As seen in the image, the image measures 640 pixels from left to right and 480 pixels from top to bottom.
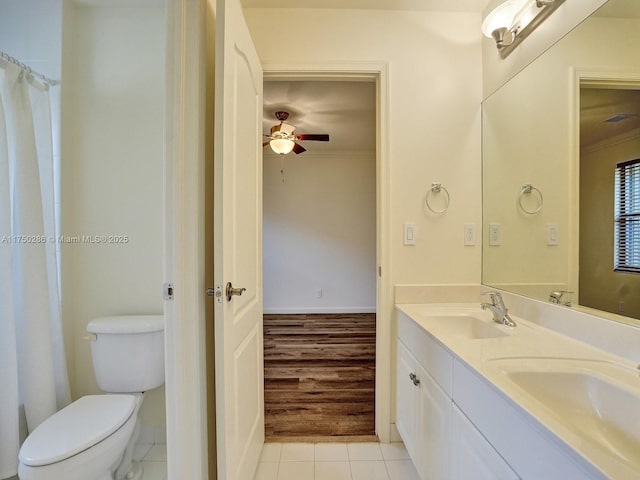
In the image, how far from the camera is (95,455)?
105cm

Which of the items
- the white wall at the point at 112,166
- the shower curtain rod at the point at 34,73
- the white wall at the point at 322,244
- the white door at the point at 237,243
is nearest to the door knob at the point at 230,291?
the white door at the point at 237,243

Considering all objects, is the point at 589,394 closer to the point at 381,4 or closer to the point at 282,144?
the point at 381,4

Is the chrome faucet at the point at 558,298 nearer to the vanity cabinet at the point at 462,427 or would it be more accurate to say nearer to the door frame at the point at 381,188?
the vanity cabinet at the point at 462,427

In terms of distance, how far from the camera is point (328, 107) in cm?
281

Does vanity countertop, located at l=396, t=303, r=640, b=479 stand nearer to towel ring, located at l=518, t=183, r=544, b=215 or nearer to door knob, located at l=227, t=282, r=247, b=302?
towel ring, located at l=518, t=183, r=544, b=215

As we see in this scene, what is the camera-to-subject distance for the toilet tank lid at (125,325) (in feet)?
4.52

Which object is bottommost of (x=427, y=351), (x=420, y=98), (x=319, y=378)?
(x=319, y=378)

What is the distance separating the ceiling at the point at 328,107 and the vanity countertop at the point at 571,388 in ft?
5.99

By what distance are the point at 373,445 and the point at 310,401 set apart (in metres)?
Result: 0.58

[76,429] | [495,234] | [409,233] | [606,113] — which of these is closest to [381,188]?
[409,233]

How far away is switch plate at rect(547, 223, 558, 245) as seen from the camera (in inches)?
46.3

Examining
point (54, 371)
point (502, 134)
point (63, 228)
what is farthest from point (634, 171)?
point (54, 371)

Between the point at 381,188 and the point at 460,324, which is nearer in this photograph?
the point at 460,324

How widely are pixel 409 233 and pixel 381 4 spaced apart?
1.29 meters
